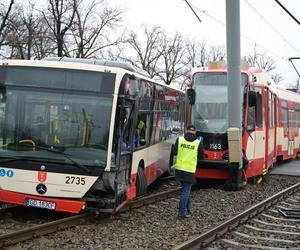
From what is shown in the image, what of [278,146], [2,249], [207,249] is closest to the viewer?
[2,249]

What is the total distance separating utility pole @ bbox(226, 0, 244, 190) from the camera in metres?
14.1

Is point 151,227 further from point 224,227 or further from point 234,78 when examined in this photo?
point 234,78

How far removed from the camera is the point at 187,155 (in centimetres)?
1030

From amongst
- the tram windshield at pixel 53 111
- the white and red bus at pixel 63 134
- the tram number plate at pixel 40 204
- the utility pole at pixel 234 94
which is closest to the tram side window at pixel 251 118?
the utility pole at pixel 234 94

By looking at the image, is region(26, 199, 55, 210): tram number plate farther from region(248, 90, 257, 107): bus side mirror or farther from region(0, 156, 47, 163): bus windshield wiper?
Result: region(248, 90, 257, 107): bus side mirror

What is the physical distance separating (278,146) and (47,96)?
13955 millimetres

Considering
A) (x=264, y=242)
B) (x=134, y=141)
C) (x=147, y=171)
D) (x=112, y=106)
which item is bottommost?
(x=264, y=242)

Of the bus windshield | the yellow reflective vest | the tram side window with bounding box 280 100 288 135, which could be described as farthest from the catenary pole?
the tram side window with bounding box 280 100 288 135

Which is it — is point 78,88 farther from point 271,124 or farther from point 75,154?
point 271,124

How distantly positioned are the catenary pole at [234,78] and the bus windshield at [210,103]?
2.69ft

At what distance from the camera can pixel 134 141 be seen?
10.7 meters

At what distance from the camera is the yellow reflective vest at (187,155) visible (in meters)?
Answer: 10.3

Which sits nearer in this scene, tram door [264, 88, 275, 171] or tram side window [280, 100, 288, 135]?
tram door [264, 88, 275, 171]

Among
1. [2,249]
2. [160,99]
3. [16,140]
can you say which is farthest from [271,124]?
[2,249]
